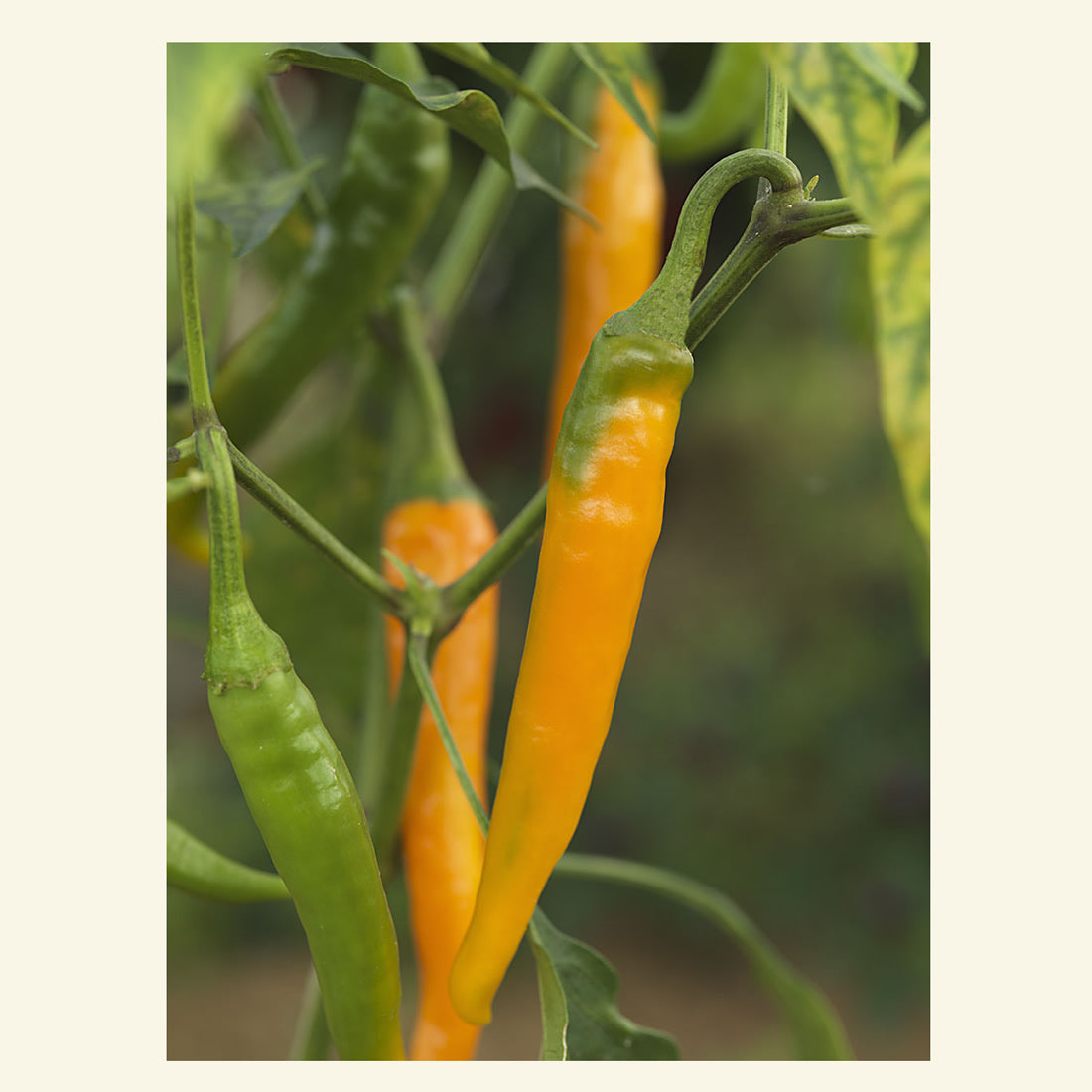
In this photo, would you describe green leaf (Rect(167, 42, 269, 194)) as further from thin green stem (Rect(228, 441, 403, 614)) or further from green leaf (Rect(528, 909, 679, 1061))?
green leaf (Rect(528, 909, 679, 1061))

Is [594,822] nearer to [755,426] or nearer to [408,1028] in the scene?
[408,1028]

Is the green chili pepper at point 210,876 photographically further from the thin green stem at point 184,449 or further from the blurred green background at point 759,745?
the blurred green background at point 759,745

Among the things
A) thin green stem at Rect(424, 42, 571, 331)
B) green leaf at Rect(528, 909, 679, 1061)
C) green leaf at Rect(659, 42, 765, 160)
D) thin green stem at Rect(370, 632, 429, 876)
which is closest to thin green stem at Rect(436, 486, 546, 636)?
thin green stem at Rect(370, 632, 429, 876)

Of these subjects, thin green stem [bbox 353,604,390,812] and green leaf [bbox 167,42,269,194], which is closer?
green leaf [bbox 167,42,269,194]

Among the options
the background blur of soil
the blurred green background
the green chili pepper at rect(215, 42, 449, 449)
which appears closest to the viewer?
the green chili pepper at rect(215, 42, 449, 449)

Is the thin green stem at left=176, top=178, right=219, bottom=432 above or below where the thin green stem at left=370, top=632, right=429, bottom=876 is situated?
above

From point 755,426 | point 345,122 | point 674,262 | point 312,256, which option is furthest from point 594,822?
point 674,262
